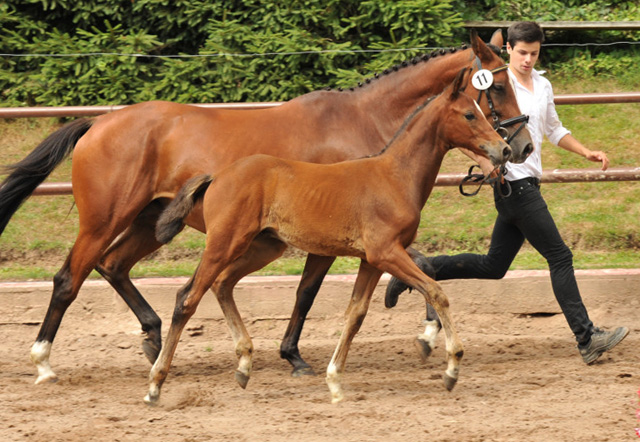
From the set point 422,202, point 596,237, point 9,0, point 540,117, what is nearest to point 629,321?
point 596,237

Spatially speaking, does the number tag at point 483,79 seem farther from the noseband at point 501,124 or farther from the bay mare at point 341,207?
the bay mare at point 341,207

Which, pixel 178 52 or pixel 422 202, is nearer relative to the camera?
pixel 422 202

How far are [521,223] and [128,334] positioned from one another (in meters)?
2.97

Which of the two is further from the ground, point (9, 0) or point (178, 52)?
point (9, 0)

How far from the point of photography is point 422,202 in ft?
16.9

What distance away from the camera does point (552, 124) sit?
19.0ft

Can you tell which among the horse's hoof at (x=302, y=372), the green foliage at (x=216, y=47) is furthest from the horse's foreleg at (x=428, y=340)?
the green foliage at (x=216, y=47)

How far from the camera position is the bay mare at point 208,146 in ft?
18.4

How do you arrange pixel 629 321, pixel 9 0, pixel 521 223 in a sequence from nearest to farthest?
pixel 521 223 < pixel 629 321 < pixel 9 0

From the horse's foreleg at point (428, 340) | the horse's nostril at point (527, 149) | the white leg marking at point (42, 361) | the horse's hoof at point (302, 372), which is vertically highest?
the horse's nostril at point (527, 149)

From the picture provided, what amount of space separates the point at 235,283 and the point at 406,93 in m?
1.64

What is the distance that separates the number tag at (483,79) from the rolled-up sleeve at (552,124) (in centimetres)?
54

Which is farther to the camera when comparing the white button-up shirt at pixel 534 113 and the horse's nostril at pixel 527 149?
the white button-up shirt at pixel 534 113

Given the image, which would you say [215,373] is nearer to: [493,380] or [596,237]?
[493,380]
